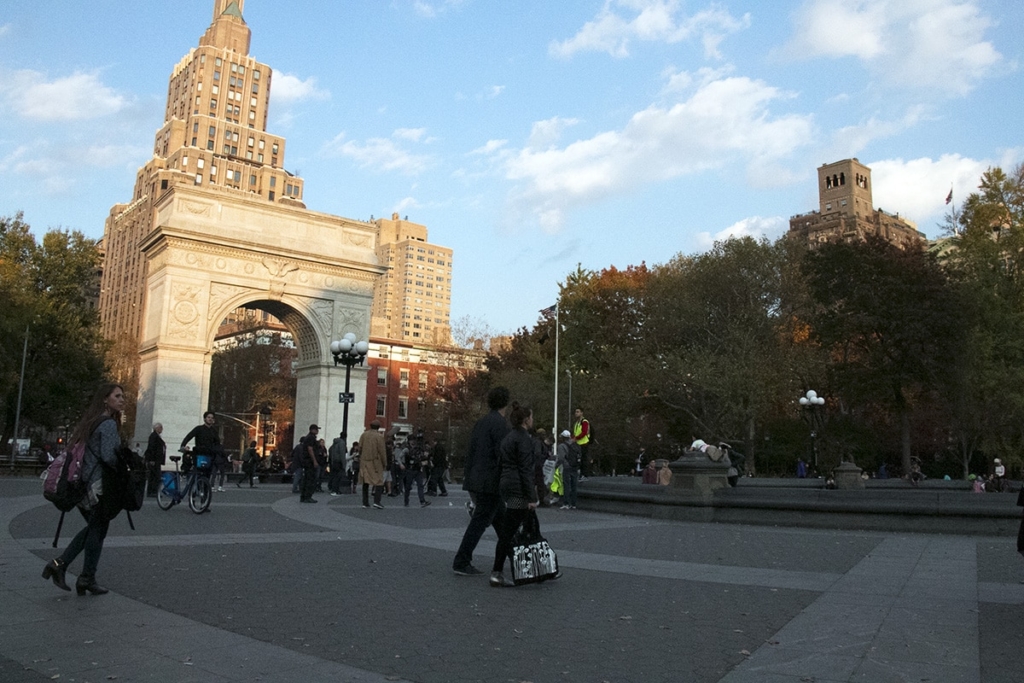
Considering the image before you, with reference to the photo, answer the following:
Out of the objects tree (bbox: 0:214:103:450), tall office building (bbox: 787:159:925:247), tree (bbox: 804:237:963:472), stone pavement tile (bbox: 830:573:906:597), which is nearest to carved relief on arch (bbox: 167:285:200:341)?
tree (bbox: 0:214:103:450)

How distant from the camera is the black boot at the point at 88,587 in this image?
616cm

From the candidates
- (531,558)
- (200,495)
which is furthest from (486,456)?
(200,495)

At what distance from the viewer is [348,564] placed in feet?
27.4

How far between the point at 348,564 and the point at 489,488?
5.94ft

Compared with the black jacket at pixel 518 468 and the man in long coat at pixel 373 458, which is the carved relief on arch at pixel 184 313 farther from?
the black jacket at pixel 518 468

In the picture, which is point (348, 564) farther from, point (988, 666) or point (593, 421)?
point (593, 421)

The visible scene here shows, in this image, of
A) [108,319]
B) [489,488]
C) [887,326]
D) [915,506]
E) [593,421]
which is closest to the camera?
[489,488]

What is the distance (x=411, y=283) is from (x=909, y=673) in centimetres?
18509

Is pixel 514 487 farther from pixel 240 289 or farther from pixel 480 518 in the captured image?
pixel 240 289

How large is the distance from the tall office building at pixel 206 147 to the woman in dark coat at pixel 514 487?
103872 millimetres

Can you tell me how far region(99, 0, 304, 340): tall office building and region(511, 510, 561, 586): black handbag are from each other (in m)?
104

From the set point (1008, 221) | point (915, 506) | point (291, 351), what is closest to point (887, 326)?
point (1008, 221)

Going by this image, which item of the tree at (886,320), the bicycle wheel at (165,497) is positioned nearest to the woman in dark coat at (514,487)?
the bicycle wheel at (165,497)

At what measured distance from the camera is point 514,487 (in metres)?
7.36
